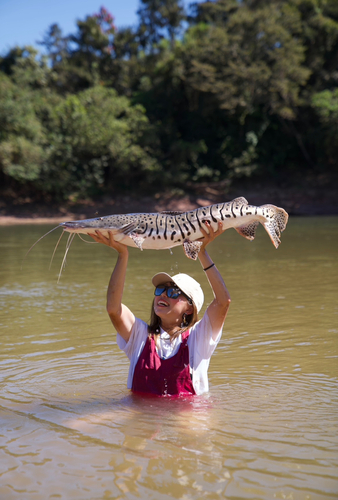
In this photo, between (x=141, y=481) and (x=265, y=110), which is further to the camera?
(x=265, y=110)

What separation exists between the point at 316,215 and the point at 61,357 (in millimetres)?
27200

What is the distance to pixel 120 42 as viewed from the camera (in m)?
44.6

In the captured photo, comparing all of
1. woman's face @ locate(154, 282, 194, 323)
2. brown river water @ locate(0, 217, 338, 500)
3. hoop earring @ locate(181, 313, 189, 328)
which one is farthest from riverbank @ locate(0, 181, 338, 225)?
woman's face @ locate(154, 282, 194, 323)

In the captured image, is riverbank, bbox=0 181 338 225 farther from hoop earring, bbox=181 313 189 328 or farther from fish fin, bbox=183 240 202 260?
fish fin, bbox=183 240 202 260

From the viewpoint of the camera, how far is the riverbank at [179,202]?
34000 mm

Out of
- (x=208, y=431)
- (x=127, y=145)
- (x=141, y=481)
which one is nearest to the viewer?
(x=141, y=481)

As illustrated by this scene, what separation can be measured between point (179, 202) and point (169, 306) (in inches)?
1258

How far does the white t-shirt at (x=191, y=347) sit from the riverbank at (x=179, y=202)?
29.3 metres

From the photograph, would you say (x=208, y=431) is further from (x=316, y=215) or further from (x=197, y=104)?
(x=197, y=104)

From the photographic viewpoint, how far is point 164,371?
4.39 m

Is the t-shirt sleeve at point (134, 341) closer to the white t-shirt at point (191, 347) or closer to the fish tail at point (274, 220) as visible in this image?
the white t-shirt at point (191, 347)


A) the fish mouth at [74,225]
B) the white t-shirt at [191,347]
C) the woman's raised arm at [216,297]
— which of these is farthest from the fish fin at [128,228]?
the white t-shirt at [191,347]

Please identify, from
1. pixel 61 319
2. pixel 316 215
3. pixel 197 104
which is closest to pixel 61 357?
pixel 61 319

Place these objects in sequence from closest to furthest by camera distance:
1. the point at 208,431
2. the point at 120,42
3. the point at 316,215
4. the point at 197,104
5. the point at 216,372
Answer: the point at 208,431 → the point at 216,372 → the point at 316,215 → the point at 197,104 → the point at 120,42
